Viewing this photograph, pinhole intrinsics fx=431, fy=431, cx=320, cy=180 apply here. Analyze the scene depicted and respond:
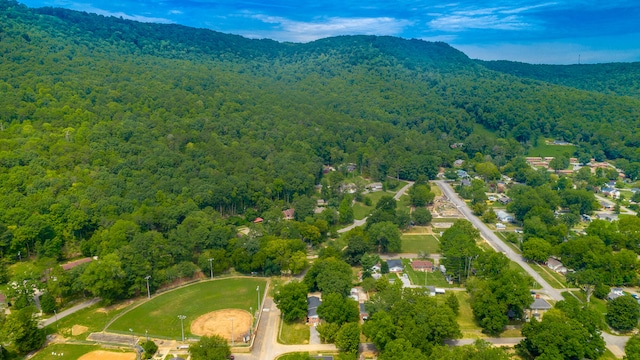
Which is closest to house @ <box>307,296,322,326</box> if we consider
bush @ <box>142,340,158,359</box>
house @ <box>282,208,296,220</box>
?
bush @ <box>142,340,158,359</box>

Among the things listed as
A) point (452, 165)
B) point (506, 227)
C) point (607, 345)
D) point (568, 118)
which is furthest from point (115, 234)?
point (568, 118)

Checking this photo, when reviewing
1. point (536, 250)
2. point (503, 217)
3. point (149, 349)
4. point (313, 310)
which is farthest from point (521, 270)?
point (149, 349)

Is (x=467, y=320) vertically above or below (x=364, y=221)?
below

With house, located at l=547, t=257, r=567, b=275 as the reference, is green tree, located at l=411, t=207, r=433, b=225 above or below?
above

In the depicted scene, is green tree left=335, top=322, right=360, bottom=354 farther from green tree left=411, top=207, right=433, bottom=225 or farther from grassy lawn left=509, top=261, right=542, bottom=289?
green tree left=411, top=207, right=433, bottom=225

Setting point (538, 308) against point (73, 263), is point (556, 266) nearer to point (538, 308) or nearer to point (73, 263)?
point (538, 308)

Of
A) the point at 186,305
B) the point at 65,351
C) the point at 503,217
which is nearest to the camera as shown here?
the point at 65,351

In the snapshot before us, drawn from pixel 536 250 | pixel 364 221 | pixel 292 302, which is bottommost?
pixel 364 221
